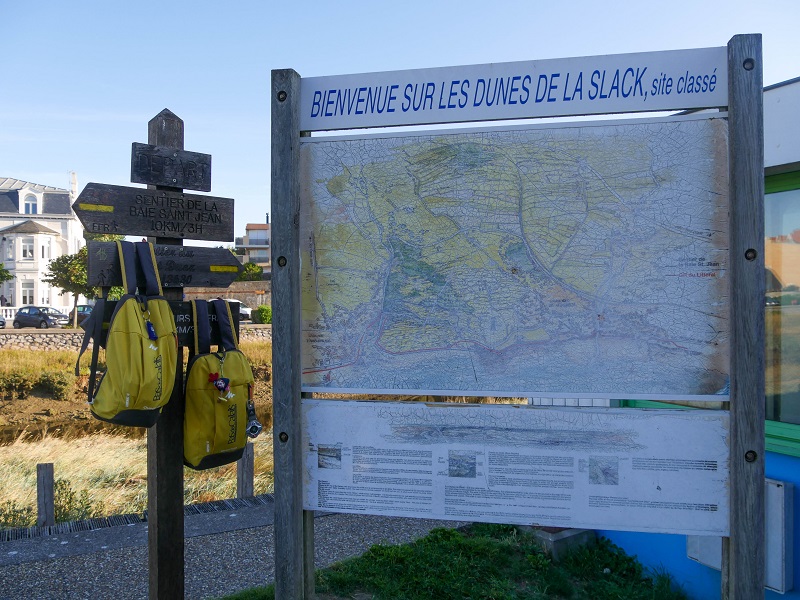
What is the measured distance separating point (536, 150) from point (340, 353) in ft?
4.00

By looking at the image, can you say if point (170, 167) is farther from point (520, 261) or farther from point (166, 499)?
point (520, 261)

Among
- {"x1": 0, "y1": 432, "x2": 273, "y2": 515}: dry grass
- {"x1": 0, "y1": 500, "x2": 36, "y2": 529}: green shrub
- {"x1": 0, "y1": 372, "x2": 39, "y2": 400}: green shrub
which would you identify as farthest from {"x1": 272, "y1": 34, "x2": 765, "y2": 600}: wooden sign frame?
{"x1": 0, "y1": 372, "x2": 39, "y2": 400}: green shrub

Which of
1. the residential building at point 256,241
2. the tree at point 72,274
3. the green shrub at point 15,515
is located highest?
the residential building at point 256,241

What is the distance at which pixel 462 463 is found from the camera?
289 centimetres

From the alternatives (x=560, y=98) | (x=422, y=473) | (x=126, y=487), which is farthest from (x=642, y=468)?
(x=126, y=487)

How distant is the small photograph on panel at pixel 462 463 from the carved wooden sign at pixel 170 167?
223 cm

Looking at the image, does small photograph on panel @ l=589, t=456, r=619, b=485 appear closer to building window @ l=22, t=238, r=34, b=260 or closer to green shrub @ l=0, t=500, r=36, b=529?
green shrub @ l=0, t=500, r=36, b=529

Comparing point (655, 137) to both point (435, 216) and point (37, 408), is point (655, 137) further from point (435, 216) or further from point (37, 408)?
point (37, 408)

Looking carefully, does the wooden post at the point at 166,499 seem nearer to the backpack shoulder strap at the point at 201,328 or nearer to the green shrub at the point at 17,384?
the backpack shoulder strap at the point at 201,328

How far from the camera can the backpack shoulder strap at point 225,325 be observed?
3.86 meters

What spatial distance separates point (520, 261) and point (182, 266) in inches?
79.6

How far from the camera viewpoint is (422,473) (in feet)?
9.59

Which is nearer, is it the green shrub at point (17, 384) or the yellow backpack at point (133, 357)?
the yellow backpack at point (133, 357)

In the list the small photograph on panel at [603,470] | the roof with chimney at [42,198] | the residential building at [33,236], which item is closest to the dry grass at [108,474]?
the small photograph on panel at [603,470]
